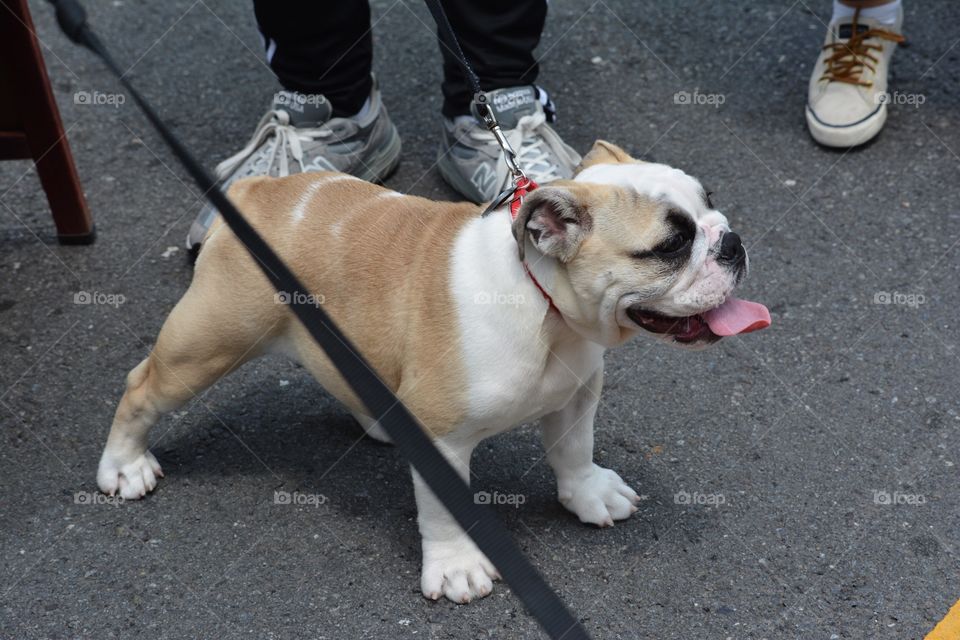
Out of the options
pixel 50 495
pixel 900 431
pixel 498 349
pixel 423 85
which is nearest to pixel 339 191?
pixel 498 349

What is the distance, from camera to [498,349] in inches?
95.3

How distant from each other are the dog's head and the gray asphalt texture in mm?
752

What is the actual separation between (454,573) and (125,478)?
3.21ft

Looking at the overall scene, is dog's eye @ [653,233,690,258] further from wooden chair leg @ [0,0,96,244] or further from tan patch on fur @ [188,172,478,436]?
wooden chair leg @ [0,0,96,244]

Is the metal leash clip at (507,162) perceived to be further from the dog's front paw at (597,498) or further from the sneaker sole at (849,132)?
the sneaker sole at (849,132)

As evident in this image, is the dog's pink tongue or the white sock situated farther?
the white sock

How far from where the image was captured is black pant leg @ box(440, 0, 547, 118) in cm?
375

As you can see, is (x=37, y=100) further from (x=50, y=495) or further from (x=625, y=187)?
(x=625, y=187)

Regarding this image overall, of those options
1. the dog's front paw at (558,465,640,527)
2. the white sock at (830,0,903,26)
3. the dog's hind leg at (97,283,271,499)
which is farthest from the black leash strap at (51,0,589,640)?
the white sock at (830,0,903,26)

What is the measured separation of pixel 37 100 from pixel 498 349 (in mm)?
2145

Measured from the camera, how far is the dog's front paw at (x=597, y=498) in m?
2.85

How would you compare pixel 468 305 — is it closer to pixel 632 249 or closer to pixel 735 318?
pixel 632 249

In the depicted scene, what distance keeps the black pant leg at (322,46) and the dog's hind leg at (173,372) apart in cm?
133

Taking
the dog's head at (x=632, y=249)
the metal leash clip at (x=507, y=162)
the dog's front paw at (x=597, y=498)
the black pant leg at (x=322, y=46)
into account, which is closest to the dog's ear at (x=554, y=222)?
the dog's head at (x=632, y=249)
